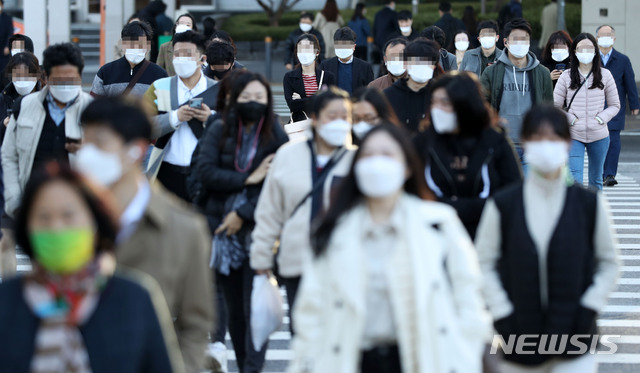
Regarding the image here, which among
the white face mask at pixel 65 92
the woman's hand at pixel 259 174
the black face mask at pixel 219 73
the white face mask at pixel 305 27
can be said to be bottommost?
the woman's hand at pixel 259 174

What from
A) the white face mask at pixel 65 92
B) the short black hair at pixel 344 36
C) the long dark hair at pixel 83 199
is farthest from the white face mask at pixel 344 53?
the long dark hair at pixel 83 199

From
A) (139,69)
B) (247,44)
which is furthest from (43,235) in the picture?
(247,44)

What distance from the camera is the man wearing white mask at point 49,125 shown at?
303 inches

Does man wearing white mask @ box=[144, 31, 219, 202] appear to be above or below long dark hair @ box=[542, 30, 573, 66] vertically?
below

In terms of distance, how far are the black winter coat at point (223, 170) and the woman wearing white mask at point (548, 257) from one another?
215 centimetres

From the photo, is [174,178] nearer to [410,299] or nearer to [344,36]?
[410,299]

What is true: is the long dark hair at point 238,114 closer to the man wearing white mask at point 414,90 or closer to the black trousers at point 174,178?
the black trousers at point 174,178

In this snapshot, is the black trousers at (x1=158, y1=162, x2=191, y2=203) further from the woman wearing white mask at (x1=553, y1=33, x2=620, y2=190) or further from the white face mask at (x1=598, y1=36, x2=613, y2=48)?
the white face mask at (x1=598, y1=36, x2=613, y2=48)

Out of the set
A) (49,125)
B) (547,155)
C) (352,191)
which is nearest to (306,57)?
(49,125)

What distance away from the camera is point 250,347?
6.74 meters

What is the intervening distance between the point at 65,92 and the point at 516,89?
4435 millimetres

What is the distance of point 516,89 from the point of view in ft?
34.9

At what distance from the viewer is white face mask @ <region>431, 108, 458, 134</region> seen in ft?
20.6

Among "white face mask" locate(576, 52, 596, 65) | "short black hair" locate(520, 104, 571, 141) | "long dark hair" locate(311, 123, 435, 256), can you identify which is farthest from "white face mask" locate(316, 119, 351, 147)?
"white face mask" locate(576, 52, 596, 65)
